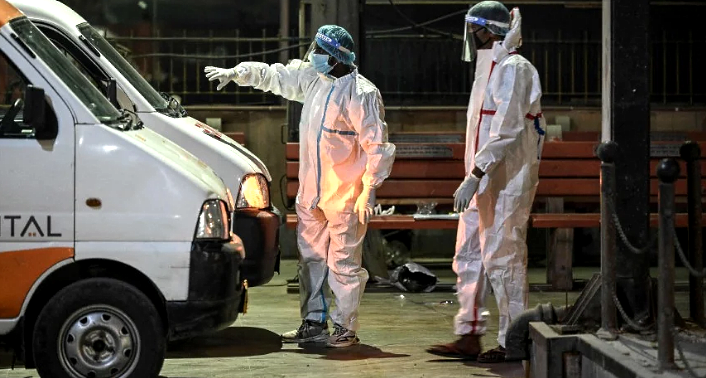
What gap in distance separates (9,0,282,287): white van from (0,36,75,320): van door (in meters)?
1.66

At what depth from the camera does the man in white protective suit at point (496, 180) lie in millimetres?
7953

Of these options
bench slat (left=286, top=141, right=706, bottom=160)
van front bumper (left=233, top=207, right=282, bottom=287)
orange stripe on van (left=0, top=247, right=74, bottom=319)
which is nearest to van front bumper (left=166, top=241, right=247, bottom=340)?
orange stripe on van (left=0, top=247, right=74, bottom=319)

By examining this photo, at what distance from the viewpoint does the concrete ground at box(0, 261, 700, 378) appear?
7691 millimetres

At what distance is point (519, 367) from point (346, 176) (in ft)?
5.90

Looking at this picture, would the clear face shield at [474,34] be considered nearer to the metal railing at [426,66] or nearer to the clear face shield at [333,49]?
the clear face shield at [333,49]

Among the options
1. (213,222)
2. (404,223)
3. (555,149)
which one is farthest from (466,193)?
(555,149)

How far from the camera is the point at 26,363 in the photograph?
6.75 m

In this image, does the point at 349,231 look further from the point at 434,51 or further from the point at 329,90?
the point at 434,51

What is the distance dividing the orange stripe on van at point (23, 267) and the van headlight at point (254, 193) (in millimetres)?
1865

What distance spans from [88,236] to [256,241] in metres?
1.78

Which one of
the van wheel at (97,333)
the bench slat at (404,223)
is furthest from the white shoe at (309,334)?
the bench slat at (404,223)

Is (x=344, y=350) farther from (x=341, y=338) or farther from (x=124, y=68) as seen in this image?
(x=124, y=68)

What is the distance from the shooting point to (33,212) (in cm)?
662

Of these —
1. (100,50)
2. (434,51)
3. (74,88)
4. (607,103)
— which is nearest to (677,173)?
(607,103)
